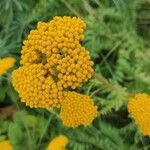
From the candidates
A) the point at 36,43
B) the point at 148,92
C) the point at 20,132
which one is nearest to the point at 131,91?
the point at 148,92

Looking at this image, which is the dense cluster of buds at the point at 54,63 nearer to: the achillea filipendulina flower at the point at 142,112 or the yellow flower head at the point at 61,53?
the yellow flower head at the point at 61,53

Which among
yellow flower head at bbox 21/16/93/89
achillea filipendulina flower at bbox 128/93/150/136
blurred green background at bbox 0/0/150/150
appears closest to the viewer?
yellow flower head at bbox 21/16/93/89

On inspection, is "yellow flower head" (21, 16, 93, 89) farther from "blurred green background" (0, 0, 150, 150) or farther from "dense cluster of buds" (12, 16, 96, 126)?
"blurred green background" (0, 0, 150, 150)

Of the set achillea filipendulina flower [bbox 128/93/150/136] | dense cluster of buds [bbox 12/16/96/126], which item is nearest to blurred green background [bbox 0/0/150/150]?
achillea filipendulina flower [bbox 128/93/150/136]

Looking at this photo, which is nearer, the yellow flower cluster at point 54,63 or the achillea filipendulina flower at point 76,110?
the yellow flower cluster at point 54,63

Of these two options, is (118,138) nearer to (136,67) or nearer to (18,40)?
(136,67)

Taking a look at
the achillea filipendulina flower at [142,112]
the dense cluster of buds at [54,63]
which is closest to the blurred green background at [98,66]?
the achillea filipendulina flower at [142,112]
